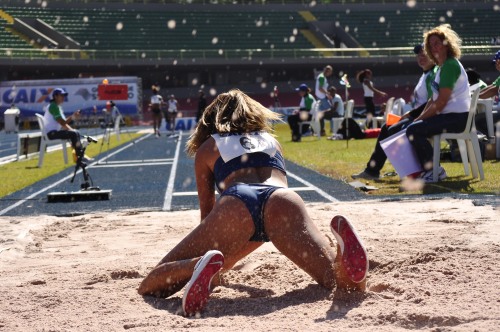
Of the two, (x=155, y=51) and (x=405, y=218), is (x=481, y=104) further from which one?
(x=155, y=51)

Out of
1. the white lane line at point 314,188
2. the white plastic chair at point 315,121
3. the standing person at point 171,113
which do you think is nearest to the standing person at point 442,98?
the white lane line at point 314,188

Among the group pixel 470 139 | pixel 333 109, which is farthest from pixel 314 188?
pixel 333 109

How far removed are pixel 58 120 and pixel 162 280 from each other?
1132cm

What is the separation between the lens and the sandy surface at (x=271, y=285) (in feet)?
12.1

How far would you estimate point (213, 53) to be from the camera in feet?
160

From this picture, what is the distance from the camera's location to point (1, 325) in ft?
12.9

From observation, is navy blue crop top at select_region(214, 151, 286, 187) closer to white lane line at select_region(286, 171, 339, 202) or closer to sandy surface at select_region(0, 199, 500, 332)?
sandy surface at select_region(0, 199, 500, 332)

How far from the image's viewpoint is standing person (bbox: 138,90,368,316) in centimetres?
407

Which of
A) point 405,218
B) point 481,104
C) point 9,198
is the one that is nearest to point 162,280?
point 405,218

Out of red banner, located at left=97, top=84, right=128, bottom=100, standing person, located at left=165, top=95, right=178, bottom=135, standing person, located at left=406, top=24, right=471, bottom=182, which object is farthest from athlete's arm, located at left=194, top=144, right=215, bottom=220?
standing person, located at left=165, top=95, right=178, bottom=135

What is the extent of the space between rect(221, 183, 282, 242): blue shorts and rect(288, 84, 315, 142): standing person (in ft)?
61.8

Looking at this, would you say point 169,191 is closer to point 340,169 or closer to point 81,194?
point 81,194

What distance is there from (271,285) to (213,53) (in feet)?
147

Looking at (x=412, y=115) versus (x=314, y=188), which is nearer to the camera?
(x=412, y=115)
